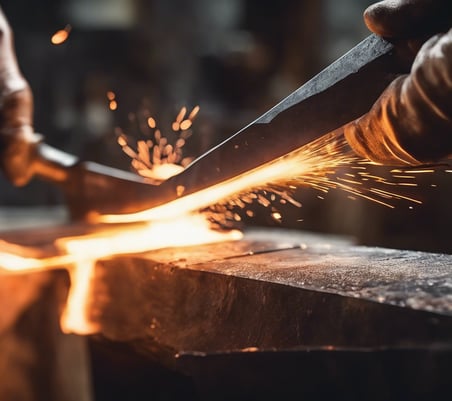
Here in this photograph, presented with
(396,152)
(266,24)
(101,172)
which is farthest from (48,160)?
(266,24)

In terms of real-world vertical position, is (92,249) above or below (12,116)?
below

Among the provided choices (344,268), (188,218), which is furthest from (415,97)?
(188,218)

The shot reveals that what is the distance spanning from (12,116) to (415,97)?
7.70 ft

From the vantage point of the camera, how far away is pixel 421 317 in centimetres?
134

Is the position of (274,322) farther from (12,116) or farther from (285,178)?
(12,116)

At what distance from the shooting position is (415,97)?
4.99 ft

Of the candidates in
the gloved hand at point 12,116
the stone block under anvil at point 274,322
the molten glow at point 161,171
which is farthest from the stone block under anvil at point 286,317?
the gloved hand at point 12,116

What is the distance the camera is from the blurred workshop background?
8.48 meters

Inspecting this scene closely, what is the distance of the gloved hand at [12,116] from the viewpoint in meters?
3.16

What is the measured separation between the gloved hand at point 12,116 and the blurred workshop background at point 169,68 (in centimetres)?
495

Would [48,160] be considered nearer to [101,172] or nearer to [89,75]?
[101,172]

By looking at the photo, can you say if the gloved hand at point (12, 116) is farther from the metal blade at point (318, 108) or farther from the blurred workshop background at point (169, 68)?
the blurred workshop background at point (169, 68)

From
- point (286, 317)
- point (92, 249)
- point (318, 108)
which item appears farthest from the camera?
point (92, 249)

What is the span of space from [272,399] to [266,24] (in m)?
9.19
